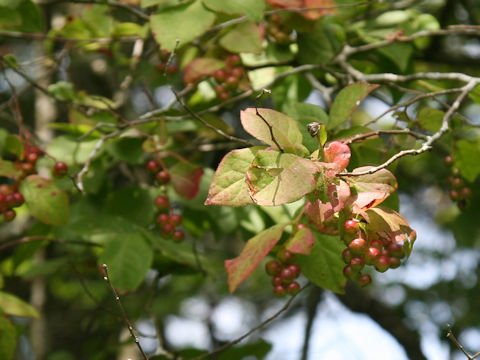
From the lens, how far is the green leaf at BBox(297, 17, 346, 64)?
5.75 feet

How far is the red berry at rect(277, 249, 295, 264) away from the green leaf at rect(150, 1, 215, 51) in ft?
1.85

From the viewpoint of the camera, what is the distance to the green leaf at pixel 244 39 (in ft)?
5.21

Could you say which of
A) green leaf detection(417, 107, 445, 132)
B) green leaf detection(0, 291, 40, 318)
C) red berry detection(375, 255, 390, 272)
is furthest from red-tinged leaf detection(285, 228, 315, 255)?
green leaf detection(0, 291, 40, 318)

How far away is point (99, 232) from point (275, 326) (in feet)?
6.84

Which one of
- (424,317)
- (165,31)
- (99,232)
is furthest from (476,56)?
(99,232)

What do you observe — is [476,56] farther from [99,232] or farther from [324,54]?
[99,232]

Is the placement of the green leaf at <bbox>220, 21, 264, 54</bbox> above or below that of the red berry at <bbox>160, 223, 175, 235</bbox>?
above

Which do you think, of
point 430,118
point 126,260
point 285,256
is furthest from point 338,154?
point 126,260

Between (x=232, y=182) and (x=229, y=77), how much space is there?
2.22 feet

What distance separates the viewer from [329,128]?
1.33 m

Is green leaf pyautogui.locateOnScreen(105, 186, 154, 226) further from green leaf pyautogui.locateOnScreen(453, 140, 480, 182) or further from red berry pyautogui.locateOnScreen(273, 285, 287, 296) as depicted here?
green leaf pyautogui.locateOnScreen(453, 140, 480, 182)

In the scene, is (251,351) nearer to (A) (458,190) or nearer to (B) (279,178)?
(A) (458,190)

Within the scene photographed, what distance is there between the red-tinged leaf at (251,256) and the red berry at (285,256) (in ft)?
0.43

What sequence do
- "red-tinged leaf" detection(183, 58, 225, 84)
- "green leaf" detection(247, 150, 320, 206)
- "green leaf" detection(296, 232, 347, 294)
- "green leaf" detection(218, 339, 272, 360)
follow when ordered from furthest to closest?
"green leaf" detection(218, 339, 272, 360) → "red-tinged leaf" detection(183, 58, 225, 84) → "green leaf" detection(296, 232, 347, 294) → "green leaf" detection(247, 150, 320, 206)
